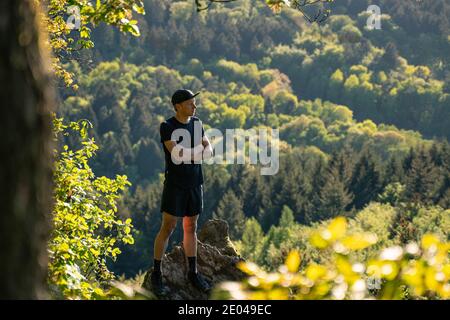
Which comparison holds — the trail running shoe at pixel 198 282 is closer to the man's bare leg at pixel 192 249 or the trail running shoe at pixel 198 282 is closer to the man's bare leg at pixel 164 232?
the man's bare leg at pixel 192 249

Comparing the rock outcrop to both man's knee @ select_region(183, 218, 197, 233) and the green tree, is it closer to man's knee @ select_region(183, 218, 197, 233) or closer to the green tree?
man's knee @ select_region(183, 218, 197, 233)

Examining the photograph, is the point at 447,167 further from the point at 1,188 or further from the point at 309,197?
the point at 1,188

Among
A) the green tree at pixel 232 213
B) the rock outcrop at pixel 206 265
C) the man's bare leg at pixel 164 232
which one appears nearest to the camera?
the man's bare leg at pixel 164 232

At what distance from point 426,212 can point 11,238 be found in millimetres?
58464

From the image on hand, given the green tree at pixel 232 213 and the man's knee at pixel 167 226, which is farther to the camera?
the green tree at pixel 232 213

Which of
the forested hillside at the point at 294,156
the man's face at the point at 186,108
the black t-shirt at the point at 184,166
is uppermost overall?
the forested hillside at the point at 294,156

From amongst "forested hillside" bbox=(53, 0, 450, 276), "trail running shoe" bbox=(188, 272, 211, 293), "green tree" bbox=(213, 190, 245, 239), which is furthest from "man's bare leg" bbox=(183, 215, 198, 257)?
"green tree" bbox=(213, 190, 245, 239)

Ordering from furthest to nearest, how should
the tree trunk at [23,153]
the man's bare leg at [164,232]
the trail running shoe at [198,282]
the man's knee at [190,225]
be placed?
the trail running shoe at [198,282]
the man's knee at [190,225]
the man's bare leg at [164,232]
the tree trunk at [23,153]

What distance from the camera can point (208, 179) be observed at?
99.4 meters

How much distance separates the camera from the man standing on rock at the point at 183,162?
23.1 ft

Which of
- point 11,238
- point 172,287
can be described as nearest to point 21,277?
point 11,238

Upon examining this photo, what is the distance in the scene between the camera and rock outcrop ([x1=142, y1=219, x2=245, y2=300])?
7957 millimetres

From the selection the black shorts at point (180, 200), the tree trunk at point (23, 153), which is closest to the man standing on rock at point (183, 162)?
the black shorts at point (180, 200)

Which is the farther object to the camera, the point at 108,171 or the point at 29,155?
the point at 108,171
